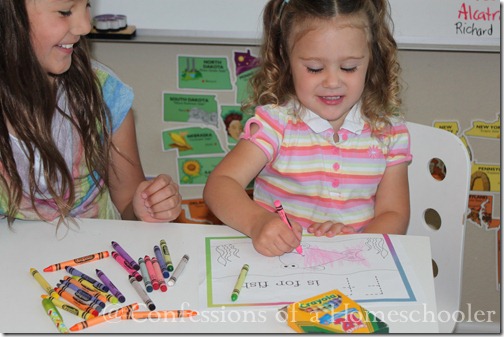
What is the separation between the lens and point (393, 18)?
2.00 m

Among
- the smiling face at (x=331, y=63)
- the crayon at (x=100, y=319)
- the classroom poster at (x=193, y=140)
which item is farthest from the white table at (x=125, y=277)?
the classroom poster at (x=193, y=140)

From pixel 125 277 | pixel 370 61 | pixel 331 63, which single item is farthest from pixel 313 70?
pixel 125 277

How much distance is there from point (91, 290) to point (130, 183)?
56cm

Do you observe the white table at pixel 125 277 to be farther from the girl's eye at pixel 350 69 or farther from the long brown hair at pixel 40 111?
the girl's eye at pixel 350 69

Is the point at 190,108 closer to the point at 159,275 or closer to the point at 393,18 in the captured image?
the point at 393,18

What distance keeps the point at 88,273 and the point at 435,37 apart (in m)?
1.26

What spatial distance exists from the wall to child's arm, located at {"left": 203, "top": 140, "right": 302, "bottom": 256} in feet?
2.10

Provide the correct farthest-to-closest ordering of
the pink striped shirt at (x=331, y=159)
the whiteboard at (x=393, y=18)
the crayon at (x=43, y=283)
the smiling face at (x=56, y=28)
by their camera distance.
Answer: the whiteboard at (x=393, y=18)
the pink striped shirt at (x=331, y=159)
the smiling face at (x=56, y=28)
the crayon at (x=43, y=283)

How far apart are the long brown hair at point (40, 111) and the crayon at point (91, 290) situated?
23 centimetres

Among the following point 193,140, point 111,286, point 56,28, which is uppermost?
point 56,28

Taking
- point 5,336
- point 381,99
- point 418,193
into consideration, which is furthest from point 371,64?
point 5,336

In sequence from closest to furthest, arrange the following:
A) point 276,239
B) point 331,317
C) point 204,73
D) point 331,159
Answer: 1. point 331,317
2. point 276,239
3. point 331,159
4. point 204,73

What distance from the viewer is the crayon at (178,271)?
45.3 inches

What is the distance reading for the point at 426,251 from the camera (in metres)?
1.24
